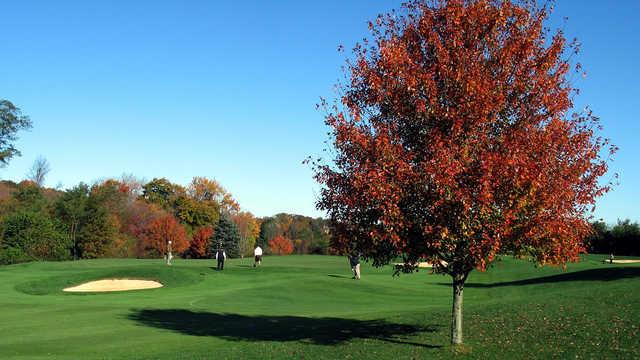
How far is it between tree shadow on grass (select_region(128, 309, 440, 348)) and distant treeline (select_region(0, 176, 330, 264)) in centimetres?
3074

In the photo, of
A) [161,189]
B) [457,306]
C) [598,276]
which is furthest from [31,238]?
[457,306]

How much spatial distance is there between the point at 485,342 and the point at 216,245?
8906 cm

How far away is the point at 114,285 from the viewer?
43.1 metres

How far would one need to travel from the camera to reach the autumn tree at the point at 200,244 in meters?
112

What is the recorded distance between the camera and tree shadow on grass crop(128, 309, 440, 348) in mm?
21180

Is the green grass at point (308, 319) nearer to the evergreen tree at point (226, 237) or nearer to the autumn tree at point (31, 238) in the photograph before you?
the autumn tree at point (31, 238)

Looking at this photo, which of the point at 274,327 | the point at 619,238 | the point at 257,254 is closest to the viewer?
the point at 274,327

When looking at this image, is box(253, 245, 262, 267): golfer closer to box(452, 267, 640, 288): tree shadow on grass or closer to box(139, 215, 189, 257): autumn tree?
box(452, 267, 640, 288): tree shadow on grass

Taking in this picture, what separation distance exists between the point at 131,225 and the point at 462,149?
101 m

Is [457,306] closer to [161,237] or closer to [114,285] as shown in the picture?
[114,285]

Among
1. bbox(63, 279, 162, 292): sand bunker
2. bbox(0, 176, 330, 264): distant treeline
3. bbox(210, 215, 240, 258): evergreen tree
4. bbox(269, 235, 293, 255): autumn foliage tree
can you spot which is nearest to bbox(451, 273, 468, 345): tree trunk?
bbox(63, 279, 162, 292): sand bunker

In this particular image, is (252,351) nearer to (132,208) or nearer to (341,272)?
(341,272)

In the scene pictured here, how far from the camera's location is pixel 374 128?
1600 centimetres

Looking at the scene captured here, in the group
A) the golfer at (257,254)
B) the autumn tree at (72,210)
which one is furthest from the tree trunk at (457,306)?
the autumn tree at (72,210)
